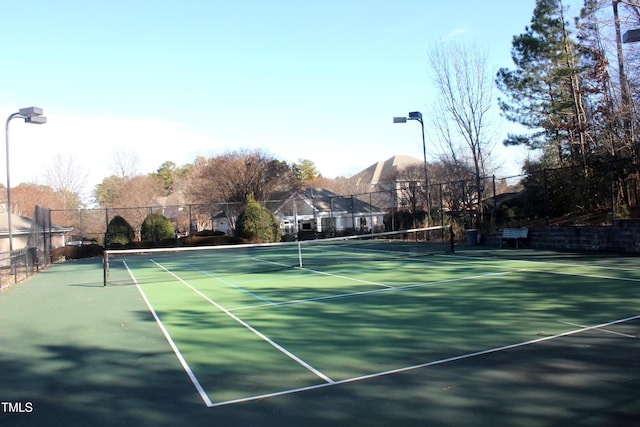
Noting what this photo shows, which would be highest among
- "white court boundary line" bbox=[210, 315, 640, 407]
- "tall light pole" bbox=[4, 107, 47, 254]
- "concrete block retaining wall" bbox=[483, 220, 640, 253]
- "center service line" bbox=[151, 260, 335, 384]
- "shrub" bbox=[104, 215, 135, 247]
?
"tall light pole" bbox=[4, 107, 47, 254]

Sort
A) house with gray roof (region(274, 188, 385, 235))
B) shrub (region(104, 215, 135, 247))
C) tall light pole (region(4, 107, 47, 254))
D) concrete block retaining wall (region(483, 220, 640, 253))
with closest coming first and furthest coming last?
concrete block retaining wall (region(483, 220, 640, 253)), tall light pole (region(4, 107, 47, 254)), shrub (region(104, 215, 135, 247)), house with gray roof (region(274, 188, 385, 235))

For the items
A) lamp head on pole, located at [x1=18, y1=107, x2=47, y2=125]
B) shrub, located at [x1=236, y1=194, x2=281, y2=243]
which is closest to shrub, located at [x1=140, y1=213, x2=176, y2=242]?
shrub, located at [x1=236, y1=194, x2=281, y2=243]

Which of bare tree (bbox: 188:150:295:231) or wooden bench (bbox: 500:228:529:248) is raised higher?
bare tree (bbox: 188:150:295:231)

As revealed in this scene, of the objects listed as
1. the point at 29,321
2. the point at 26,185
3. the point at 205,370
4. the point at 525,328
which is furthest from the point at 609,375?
the point at 26,185

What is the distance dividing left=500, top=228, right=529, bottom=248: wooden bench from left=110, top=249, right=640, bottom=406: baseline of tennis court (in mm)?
5675

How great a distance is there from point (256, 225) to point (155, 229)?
812cm

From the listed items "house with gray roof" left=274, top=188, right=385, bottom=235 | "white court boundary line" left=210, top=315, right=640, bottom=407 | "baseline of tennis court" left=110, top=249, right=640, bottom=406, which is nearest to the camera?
"white court boundary line" left=210, top=315, right=640, bottom=407

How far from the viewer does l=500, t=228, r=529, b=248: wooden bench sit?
1966 cm

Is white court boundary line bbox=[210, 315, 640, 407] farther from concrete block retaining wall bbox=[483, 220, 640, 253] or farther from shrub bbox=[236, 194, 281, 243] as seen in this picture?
shrub bbox=[236, 194, 281, 243]

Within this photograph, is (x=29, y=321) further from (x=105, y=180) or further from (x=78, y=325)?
(x=105, y=180)

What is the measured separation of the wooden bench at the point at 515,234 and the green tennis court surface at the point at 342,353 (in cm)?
718

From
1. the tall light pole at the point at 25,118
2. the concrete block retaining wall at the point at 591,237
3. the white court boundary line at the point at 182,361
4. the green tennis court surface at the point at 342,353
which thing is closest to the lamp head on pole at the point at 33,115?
the tall light pole at the point at 25,118

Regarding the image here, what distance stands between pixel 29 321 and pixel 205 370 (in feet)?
20.4

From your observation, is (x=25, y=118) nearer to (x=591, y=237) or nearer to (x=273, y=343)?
(x=273, y=343)
